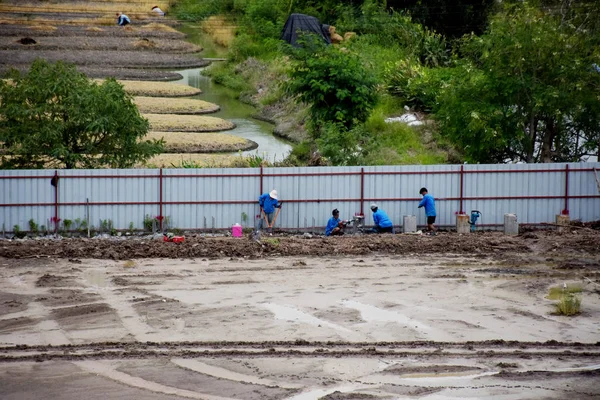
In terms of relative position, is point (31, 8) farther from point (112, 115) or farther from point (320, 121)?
point (112, 115)

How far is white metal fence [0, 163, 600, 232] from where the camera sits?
89.0 ft

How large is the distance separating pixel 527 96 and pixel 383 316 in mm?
15704

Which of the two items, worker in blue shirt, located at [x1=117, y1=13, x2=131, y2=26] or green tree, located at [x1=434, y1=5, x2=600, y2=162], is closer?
green tree, located at [x1=434, y1=5, x2=600, y2=162]

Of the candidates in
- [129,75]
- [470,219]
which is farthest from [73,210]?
[129,75]

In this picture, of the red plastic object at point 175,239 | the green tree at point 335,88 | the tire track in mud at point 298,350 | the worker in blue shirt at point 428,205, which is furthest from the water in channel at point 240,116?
the tire track in mud at point 298,350

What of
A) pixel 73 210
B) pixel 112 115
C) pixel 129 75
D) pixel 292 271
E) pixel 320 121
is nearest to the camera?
pixel 292 271

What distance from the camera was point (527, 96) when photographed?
105 ft

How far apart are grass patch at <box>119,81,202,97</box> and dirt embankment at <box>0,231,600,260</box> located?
1031 inches

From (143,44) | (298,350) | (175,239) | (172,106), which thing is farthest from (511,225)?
(143,44)

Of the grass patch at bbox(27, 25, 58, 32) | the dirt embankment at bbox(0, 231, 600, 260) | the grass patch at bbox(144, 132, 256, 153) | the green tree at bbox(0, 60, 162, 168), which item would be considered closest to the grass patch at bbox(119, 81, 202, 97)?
the grass patch at bbox(144, 132, 256, 153)

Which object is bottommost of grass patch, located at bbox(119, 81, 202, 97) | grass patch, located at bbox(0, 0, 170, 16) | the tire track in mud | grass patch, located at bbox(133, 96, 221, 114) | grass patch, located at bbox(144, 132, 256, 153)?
the tire track in mud

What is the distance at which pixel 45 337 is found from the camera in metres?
17.3

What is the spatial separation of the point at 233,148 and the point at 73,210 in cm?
1479

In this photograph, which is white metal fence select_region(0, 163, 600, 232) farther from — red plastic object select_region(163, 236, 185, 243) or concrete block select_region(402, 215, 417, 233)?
red plastic object select_region(163, 236, 185, 243)
